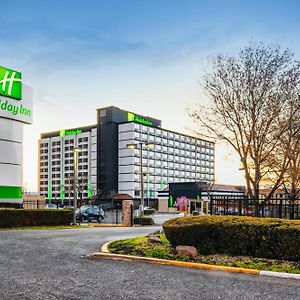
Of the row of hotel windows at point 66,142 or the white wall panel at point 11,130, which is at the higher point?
the row of hotel windows at point 66,142

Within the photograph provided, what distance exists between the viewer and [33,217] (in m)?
28.2

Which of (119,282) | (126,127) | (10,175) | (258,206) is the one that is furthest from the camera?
(126,127)

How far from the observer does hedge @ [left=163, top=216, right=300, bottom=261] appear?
35.4 ft

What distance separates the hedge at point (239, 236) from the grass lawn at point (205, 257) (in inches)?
11.4

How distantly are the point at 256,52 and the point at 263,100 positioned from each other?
240 cm

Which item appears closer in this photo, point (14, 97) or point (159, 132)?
point (14, 97)

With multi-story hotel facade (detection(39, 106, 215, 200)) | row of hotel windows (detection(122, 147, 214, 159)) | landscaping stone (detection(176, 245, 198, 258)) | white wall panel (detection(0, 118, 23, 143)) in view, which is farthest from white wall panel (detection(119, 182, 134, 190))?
landscaping stone (detection(176, 245, 198, 258))

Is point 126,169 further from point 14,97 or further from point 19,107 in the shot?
point 14,97

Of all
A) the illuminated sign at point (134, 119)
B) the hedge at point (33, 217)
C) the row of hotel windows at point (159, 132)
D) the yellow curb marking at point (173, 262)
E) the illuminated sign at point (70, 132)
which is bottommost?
the hedge at point (33, 217)

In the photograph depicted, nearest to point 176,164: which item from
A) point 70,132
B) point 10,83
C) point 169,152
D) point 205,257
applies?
point 169,152

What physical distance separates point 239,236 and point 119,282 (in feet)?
14.1

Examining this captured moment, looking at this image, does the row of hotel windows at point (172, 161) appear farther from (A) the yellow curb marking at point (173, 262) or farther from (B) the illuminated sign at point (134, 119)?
(A) the yellow curb marking at point (173, 262)

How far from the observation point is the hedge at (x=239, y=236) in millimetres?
10797

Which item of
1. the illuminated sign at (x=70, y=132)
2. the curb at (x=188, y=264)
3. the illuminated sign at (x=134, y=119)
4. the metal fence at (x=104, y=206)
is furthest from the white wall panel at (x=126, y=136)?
the curb at (x=188, y=264)
